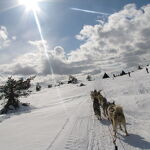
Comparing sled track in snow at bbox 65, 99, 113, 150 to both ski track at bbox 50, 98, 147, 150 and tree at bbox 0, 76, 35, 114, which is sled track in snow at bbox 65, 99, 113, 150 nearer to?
ski track at bbox 50, 98, 147, 150

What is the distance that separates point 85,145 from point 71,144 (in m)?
0.66

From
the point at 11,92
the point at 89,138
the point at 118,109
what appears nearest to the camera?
the point at 118,109

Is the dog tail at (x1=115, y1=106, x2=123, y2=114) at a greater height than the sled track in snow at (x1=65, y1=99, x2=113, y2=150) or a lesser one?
greater

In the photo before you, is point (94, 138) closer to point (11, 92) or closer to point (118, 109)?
point (118, 109)

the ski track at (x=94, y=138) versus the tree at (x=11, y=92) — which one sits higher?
the tree at (x=11, y=92)

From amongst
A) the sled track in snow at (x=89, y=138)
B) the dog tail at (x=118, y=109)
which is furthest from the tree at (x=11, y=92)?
the dog tail at (x=118, y=109)

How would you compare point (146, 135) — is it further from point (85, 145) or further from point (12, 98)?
point (12, 98)

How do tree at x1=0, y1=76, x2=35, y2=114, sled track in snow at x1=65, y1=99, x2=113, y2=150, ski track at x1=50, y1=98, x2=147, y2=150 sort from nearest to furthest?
ski track at x1=50, y1=98, x2=147, y2=150 → sled track in snow at x1=65, y1=99, x2=113, y2=150 → tree at x1=0, y1=76, x2=35, y2=114

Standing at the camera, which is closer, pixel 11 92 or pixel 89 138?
pixel 89 138

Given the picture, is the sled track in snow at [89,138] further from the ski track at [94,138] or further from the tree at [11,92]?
the tree at [11,92]

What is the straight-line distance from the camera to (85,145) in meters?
8.63

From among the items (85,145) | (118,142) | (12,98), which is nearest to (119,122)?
(118,142)

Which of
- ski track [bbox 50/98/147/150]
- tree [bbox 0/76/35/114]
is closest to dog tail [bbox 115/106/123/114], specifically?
ski track [bbox 50/98/147/150]

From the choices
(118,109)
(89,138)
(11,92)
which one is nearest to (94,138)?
(89,138)
